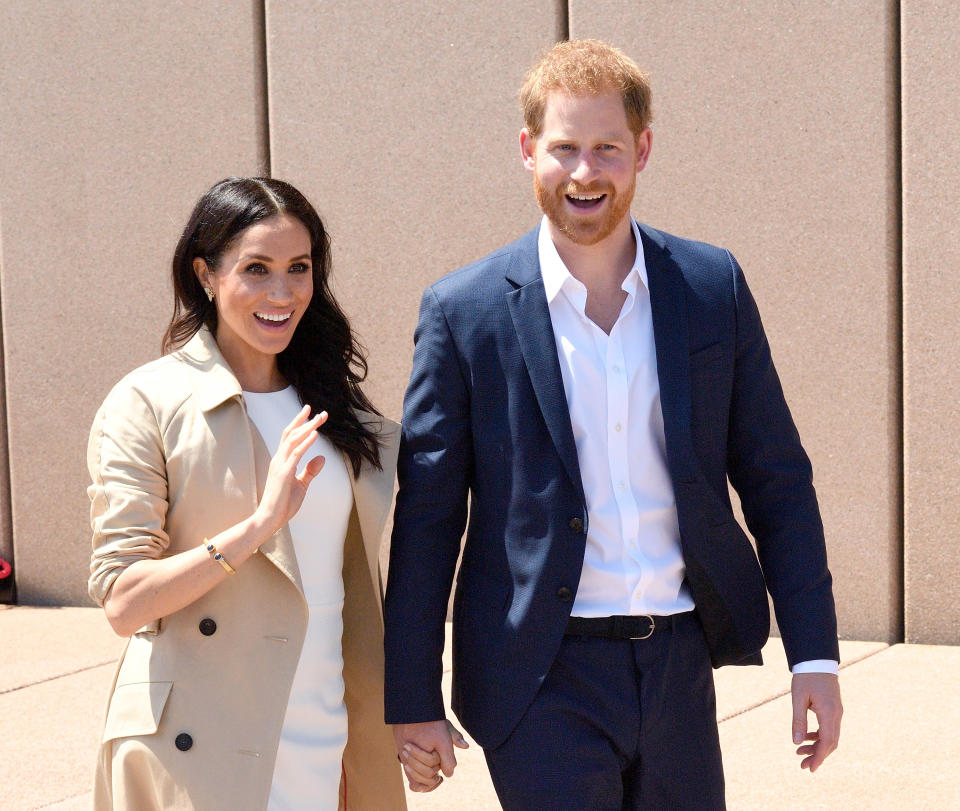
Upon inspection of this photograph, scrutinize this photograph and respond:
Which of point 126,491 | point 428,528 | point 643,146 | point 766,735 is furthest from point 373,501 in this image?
point 766,735

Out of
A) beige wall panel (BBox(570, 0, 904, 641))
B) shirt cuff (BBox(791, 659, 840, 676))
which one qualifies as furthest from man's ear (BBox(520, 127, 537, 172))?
beige wall panel (BBox(570, 0, 904, 641))

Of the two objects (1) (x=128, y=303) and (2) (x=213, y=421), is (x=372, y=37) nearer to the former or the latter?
(1) (x=128, y=303)

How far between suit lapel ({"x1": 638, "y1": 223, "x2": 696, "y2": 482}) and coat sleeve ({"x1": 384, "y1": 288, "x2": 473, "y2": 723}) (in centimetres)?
39

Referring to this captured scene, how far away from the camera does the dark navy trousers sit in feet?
7.76

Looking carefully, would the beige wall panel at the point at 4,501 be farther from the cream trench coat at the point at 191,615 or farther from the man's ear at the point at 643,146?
the man's ear at the point at 643,146

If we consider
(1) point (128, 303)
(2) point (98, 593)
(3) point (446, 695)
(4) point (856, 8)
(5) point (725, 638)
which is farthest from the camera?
(1) point (128, 303)

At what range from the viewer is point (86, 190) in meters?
6.27

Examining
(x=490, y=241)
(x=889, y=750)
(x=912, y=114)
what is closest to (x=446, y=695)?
(x=889, y=750)

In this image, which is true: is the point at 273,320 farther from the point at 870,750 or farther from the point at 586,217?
the point at 870,750

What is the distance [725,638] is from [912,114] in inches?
128

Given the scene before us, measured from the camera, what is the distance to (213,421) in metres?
2.43

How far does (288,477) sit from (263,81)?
4.12 meters

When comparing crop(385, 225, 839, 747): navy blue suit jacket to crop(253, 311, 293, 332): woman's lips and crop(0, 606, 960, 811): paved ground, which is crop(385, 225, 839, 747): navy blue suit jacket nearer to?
crop(253, 311, 293, 332): woman's lips

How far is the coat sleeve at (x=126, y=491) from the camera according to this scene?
229 cm
